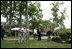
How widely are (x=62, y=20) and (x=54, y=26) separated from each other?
139 cm

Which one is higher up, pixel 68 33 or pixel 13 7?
pixel 13 7

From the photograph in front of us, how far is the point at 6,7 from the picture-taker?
24672 millimetres

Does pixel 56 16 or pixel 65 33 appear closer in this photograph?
pixel 65 33

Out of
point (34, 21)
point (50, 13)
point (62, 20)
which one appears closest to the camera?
point (62, 20)

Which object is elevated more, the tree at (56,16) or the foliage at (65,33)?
the tree at (56,16)

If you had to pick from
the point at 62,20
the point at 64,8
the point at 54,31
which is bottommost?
the point at 54,31

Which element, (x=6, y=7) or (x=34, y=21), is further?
(x=34, y=21)

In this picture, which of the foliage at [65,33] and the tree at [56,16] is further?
the tree at [56,16]

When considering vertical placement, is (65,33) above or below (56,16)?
below

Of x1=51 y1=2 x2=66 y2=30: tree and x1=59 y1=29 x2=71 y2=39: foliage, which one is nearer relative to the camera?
x1=59 y1=29 x2=71 y2=39: foliage

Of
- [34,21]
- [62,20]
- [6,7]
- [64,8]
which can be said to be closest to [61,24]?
[62,20]

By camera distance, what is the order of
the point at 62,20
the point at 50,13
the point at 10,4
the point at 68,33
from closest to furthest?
the point at 68,33
the point at 62,20
the point at 50,13
the point at 10,4

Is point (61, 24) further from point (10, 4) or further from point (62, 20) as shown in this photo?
point (10, 4)

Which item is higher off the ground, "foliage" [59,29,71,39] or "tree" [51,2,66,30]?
"tree" [51,2,66,30]
